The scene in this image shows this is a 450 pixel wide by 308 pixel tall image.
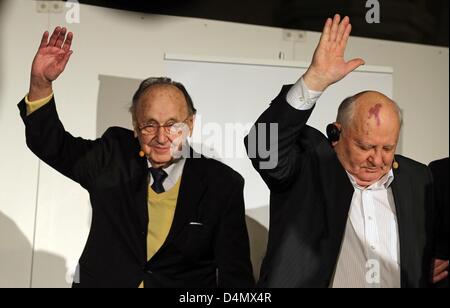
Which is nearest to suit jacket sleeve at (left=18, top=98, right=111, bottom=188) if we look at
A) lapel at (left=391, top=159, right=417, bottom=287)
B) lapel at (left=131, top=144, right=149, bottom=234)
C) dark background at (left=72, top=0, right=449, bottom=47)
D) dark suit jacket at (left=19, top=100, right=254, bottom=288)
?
dark suit jacket at (left=19, top=100, right=254, bottom=288)

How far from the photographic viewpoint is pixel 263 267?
6.53ft

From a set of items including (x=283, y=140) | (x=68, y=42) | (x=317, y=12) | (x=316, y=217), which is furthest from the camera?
(x=317, y=12)

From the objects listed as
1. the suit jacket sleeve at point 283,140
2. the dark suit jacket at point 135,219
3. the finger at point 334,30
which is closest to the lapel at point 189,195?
the dark suit jacket at point 135,219

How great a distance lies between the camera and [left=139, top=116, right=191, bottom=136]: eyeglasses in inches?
81.5

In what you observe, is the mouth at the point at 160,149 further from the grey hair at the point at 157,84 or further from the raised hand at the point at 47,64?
the raised hand at the point at 47,64

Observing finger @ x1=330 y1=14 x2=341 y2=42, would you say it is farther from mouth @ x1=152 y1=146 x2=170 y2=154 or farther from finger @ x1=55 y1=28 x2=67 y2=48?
finger @ x1=55 y1=28 x2=67 y2=48

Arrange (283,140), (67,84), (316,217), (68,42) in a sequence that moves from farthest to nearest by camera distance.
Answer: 1. (67,84)
2. (68,42)
3. (316,217)
4. (283,140)

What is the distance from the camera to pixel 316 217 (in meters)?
1.96

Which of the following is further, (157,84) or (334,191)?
(157,84)

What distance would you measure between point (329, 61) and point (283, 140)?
11.3 inches

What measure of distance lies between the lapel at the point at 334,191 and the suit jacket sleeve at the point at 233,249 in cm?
35

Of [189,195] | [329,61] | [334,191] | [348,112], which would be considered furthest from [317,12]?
[189,195]

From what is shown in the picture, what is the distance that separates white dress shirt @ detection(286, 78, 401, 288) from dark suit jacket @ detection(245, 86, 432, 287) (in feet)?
0.09

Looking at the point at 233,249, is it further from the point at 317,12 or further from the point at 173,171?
the point at 317,12
